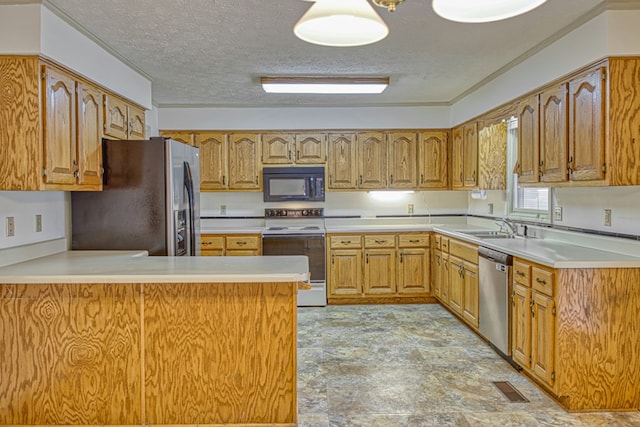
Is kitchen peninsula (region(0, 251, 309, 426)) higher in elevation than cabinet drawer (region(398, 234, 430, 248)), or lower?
lower

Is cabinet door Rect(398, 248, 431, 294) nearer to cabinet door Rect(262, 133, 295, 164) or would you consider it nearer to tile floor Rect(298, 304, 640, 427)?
tile floor Rect(298, 304, 640, 427)

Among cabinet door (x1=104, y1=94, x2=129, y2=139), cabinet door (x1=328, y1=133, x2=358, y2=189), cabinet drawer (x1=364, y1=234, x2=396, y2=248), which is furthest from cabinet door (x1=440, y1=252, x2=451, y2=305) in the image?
cabinet door (x1=104, y1=94, x2=129, y2=139)

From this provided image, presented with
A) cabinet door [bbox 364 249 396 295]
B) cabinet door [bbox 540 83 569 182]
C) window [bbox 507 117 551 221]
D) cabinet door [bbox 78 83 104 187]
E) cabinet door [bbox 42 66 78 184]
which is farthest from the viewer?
cabinet door [bbox 364 249 396 295]

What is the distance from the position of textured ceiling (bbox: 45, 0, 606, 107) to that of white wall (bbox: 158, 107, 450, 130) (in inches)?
25.8

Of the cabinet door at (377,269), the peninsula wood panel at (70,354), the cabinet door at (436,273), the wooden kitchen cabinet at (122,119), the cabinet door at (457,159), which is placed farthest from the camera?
the cabinet door at (377,269)

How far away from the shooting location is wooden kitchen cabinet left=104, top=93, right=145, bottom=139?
3.47m

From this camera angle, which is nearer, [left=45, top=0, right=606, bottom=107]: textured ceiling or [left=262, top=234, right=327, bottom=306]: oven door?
[left=45, top=0, right=606, bottom=107]: textured ceiling

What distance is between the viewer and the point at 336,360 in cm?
368

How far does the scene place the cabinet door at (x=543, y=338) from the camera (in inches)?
112

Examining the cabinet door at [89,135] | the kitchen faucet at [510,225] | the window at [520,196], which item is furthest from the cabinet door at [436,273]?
the cabinet door at [89,135]

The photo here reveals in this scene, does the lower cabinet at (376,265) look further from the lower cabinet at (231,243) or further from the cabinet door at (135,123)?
the cabinet door at (135,123)

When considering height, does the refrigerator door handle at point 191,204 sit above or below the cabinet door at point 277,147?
below

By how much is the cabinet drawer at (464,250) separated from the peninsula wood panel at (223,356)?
2.20 metres

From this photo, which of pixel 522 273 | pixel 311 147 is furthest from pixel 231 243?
pixel 522 273
